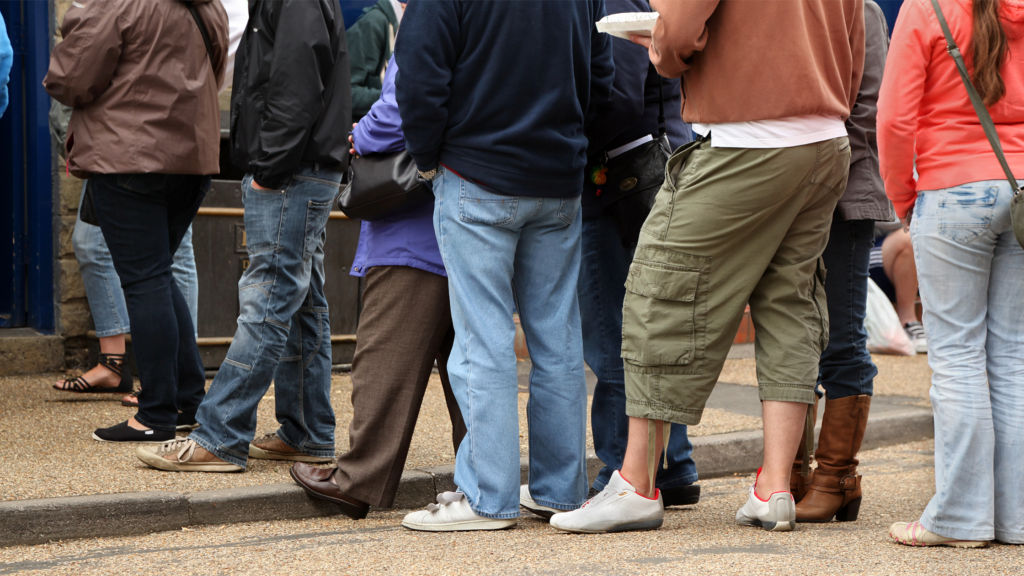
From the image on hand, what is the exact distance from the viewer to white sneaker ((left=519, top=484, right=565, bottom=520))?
140 inches

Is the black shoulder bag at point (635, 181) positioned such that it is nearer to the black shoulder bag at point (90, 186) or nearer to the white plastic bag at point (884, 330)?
the black shoulder bag at point (90, 186)

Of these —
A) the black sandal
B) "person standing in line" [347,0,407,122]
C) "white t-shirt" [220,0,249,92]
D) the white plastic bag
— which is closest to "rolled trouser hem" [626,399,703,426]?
"white t-shirt" [220,0,249,92]

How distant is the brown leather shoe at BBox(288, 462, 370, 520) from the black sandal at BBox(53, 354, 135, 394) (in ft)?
7.75

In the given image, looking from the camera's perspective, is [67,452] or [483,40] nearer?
[483,40]

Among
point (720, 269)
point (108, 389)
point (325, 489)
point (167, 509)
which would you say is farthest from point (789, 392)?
point (108, 389)

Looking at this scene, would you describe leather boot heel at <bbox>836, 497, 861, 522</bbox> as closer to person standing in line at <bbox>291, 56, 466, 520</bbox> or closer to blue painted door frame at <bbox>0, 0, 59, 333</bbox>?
person standing in line at <bbox>291, 56, 466, 520</bbox>

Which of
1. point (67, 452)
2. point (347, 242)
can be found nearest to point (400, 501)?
point (67, 452)

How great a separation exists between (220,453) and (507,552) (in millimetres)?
1481

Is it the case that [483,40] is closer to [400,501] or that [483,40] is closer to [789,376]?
[789,376]

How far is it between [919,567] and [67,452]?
3268mm

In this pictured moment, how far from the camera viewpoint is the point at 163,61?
4.51 m

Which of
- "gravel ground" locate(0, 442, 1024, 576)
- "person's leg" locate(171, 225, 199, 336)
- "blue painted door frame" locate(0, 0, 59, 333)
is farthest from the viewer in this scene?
"blue painted door frame" locate(0, 0, 59, 333)

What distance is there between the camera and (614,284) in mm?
3883

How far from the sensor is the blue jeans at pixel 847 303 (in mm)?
3734
